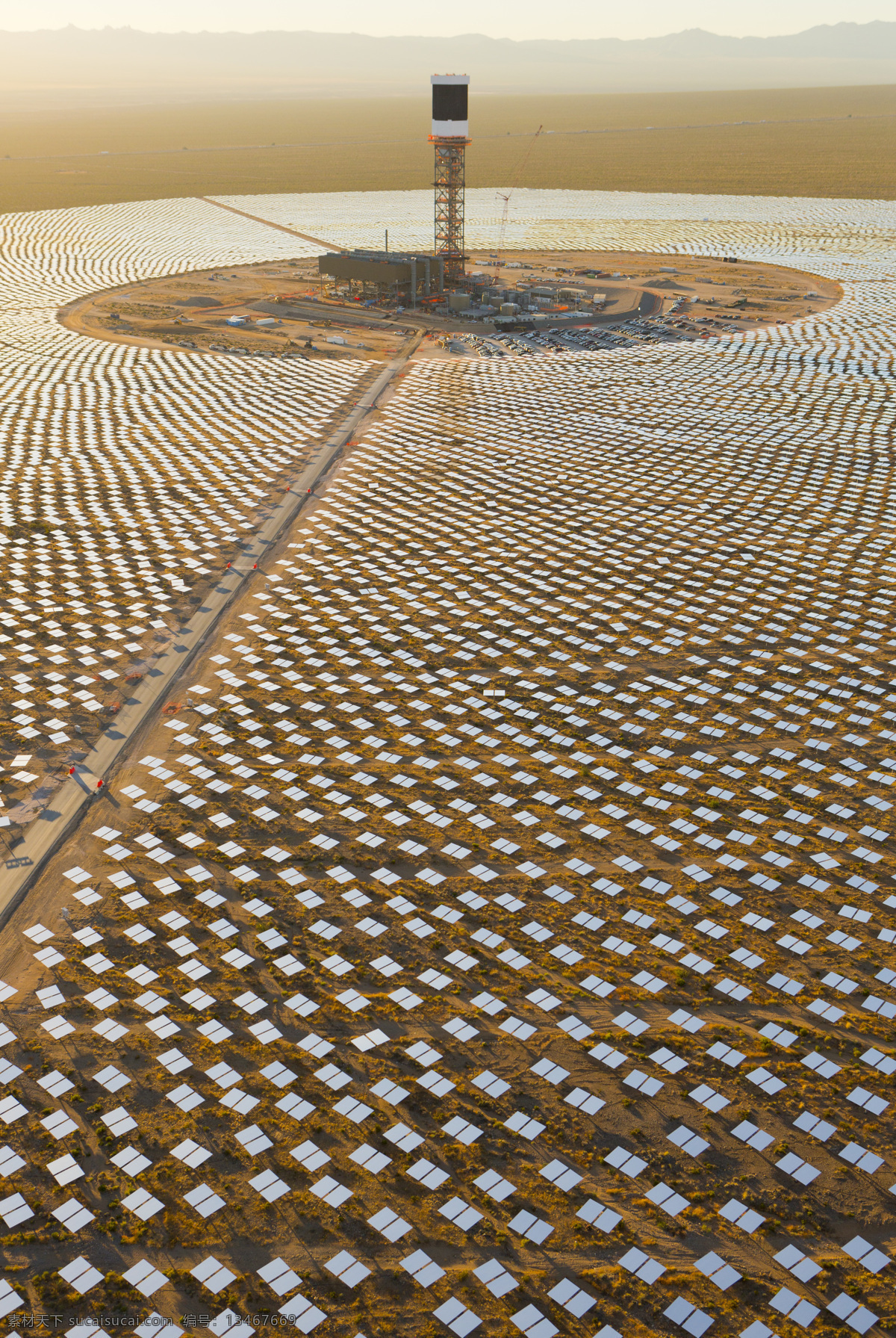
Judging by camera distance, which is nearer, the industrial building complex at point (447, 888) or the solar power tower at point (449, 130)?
the industrial building complex at point (447, 888)

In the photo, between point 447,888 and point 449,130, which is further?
point 449,130

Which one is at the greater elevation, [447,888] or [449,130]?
[449,130]

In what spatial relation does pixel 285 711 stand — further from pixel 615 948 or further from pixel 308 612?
pixel 615 948

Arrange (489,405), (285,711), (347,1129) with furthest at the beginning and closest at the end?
1. (489,405)
2. (285,711)
3. (347,1129)

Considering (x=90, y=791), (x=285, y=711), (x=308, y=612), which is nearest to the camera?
(x=90, y=791)

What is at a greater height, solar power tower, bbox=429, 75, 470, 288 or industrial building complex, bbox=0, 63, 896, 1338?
solar power tower, bbox=429, 75, 470, 288

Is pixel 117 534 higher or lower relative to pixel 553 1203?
higher

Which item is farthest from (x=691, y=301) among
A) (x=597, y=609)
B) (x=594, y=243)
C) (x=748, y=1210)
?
(x=748, y=1210)

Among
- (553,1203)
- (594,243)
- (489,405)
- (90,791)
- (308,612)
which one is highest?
(594,243)

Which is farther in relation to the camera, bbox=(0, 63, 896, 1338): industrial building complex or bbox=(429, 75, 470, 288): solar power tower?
bbox=(429, 75, 470, 288): solar power tower

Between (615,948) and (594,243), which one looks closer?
(615,948)

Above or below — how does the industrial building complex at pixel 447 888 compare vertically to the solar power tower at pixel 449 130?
below
